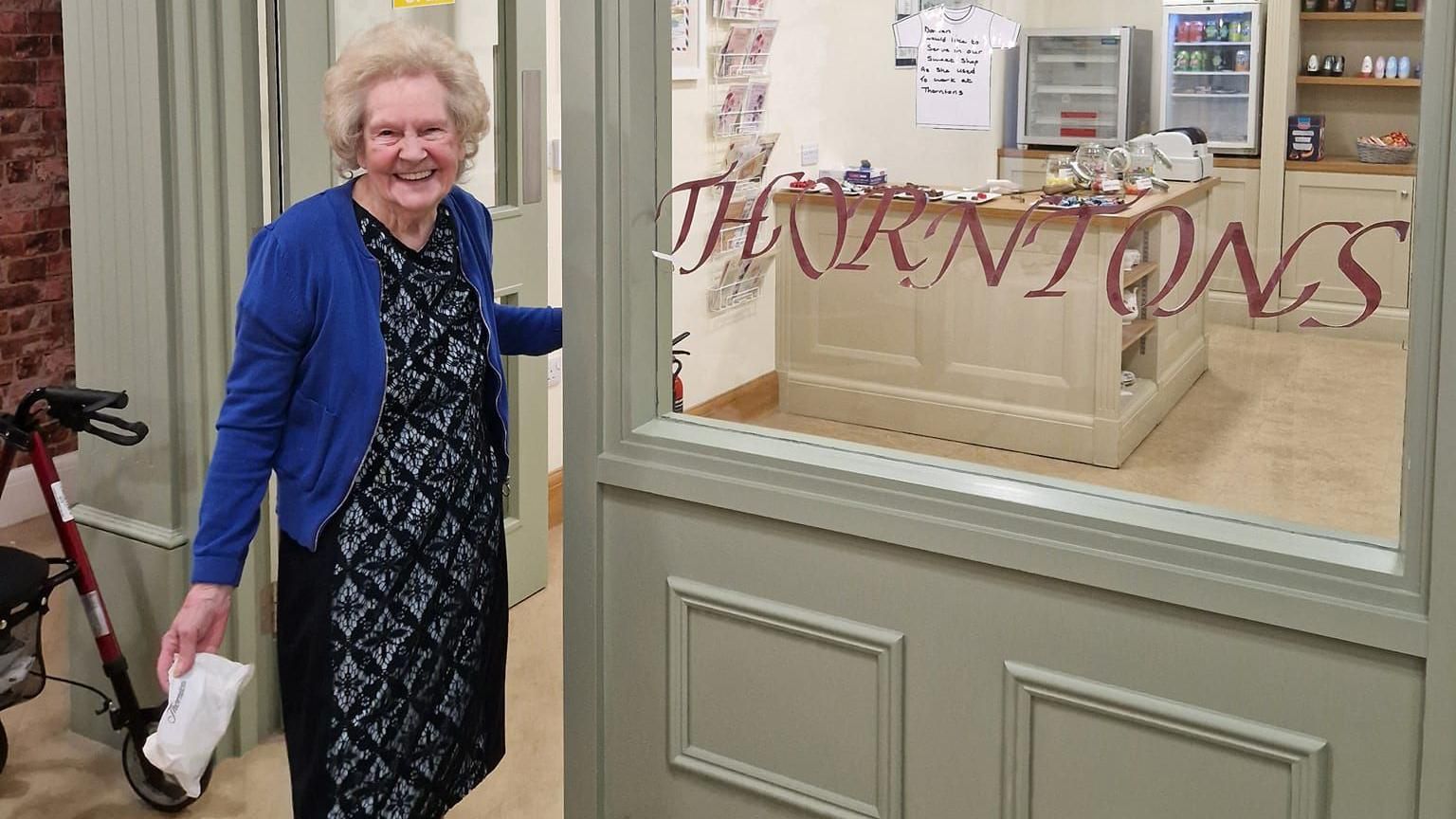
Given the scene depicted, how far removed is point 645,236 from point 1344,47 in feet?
3.18

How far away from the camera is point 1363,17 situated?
1.50 meters

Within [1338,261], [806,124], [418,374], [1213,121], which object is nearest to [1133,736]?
[1338,261]

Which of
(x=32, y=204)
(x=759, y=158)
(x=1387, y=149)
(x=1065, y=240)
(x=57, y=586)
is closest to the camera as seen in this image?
(x=1387, y=149)

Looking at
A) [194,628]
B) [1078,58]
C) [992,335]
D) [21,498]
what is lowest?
[21,498]

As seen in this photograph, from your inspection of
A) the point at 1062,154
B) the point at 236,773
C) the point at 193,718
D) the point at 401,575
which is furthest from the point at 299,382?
the point at 236,773

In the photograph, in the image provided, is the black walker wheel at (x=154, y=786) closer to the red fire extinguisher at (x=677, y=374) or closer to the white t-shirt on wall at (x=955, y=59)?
the red fire extinguisher at (x=677, y=374)

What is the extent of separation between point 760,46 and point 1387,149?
811 mm

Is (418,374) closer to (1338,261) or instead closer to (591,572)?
(591,572)

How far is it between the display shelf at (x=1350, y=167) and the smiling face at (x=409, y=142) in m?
1.08

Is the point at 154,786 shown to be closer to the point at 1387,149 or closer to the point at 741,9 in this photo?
the point at 741,9

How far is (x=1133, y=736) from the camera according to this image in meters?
1.70

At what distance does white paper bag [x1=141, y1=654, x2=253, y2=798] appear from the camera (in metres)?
1.85

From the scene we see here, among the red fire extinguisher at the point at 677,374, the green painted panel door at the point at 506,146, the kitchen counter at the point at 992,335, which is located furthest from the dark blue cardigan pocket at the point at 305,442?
the green painted panel door at the point at 506,146

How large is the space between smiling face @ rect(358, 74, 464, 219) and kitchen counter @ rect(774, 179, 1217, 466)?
1.54ft
